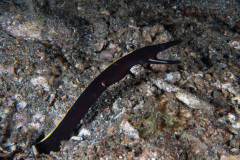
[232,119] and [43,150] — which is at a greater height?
[232,119]

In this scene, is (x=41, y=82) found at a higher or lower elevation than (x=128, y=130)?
higher

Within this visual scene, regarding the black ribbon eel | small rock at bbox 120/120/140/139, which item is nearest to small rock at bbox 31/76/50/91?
the black ribbon eel

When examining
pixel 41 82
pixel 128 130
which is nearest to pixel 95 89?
pixel 128 130

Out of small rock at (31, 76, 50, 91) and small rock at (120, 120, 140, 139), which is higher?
small rock at (31, 76, 50, 91)

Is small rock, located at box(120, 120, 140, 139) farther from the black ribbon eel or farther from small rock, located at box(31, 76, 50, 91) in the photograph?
small rock, located at box(31, 76, 50, 91)

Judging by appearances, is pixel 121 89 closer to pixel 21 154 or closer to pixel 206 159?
pixel 206 159

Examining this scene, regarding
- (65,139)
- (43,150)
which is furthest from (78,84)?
(43,150)

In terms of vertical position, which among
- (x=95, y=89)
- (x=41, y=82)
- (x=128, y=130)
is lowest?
(x=128, y=130)

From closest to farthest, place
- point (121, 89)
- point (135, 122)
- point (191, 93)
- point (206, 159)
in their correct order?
point (206, 159) → point (135, 122) → point (191, 93) → point (121, 89)

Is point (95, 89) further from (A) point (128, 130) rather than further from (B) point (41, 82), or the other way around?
(B) point (41, 82)
